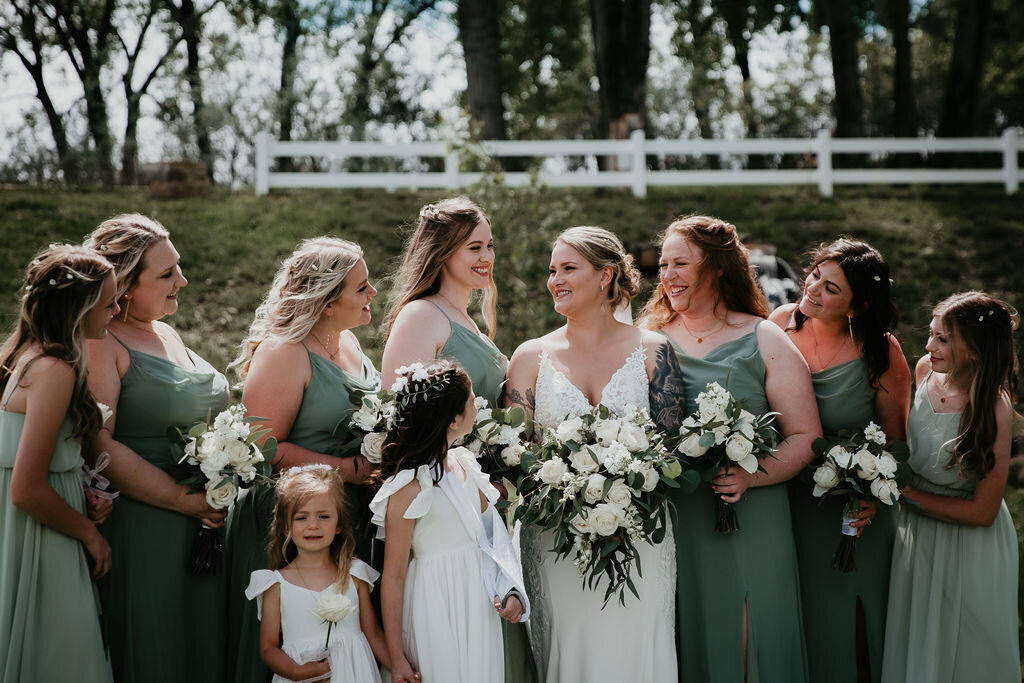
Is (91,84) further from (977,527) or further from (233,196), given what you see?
A: (977,527)

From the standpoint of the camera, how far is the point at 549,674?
4543mm

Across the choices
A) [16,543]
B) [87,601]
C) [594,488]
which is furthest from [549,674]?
[16,543]

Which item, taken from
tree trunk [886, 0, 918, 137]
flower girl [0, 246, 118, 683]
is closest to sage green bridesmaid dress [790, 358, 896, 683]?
flower girl [0, 246, 118, 683]

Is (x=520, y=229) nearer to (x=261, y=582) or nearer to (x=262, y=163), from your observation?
(x=261, y=582)

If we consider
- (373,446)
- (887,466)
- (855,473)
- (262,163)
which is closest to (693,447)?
(855,473)

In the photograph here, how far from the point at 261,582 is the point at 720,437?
216 cm

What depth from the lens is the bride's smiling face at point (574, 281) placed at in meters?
4.74

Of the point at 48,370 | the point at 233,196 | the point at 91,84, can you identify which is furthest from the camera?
the point at 91,84

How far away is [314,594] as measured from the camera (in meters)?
4.06

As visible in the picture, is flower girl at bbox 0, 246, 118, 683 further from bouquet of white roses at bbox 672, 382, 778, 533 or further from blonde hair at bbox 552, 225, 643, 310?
bouquet of white roses at bbox 672, 382, 778, 533

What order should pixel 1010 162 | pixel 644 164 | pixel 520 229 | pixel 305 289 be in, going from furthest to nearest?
pixel 1010 162 → pixel 644 164 → pixel 520 229 → pixel 305 289

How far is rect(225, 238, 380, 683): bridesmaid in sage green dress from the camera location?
4.50 metres

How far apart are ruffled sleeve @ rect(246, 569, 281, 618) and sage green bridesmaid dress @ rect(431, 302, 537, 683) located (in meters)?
1.08

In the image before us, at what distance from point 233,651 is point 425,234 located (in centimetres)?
231
